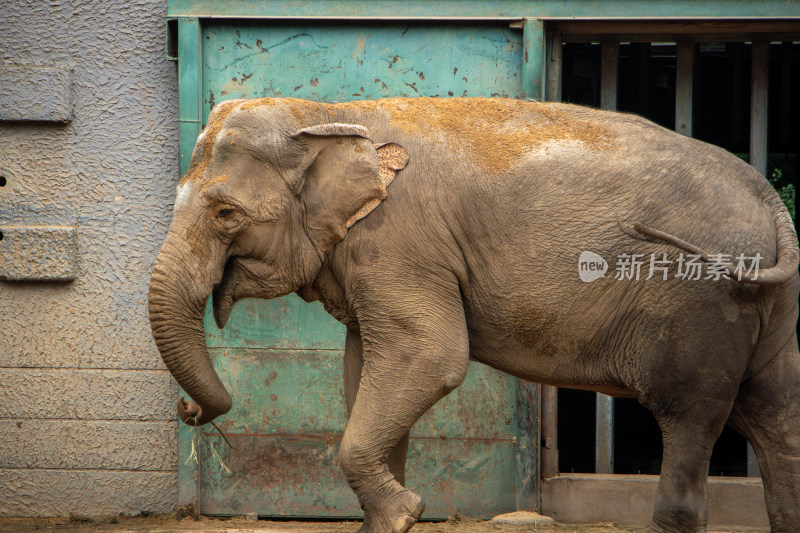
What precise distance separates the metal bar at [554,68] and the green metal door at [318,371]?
202 millimetres

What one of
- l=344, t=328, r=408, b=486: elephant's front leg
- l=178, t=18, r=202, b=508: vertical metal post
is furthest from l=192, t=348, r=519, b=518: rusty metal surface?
l=178, t=18, r=202, b=508: vertical metal post

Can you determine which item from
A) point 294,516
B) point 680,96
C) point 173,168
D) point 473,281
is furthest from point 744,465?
point 173,168

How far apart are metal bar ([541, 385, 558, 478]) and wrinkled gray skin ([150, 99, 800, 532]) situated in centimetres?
126

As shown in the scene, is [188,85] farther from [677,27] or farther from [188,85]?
[677,27]

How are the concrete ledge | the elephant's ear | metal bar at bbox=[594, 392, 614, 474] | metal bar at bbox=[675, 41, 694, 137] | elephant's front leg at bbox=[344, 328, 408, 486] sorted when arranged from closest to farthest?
the elephant's ear < elephant's front leg at bbox=[344, 328, 408, 486] < the concrete ledge < metal bar at bbox=[675, 41, 694, 137] < metal bar at bbox=[594, 392, 614, 474]

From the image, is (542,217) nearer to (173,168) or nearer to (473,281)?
(473,281)

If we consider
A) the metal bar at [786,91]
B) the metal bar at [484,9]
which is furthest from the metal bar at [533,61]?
the metal bar at [786,91]

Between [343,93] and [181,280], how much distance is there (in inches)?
79.3

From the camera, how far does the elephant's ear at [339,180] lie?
13.0ft

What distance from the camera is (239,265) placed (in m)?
4.02

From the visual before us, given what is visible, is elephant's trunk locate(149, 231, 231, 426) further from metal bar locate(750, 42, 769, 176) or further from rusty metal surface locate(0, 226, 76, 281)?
metal bar locate(750, 42, 769, 176)

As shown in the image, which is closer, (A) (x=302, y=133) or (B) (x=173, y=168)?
(A) (x=302, y=133)

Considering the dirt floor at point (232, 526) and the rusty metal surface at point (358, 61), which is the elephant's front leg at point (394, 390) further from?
the rusty metal surface at point (358, 61)

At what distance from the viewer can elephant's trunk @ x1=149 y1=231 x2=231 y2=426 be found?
3.76m
